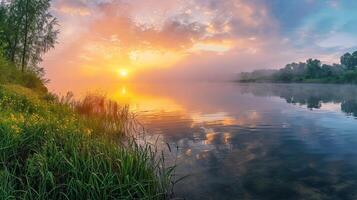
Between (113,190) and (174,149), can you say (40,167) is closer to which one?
(113,190)

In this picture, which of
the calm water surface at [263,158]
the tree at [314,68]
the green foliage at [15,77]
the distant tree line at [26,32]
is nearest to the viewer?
the calm water surface at [263,158]

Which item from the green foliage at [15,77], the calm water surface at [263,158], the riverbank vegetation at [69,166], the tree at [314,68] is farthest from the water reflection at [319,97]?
the tree at [314,68]

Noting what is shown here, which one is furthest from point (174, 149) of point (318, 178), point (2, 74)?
point (2, 74)

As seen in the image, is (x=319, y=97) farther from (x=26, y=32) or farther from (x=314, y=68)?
(x=314, y=68)

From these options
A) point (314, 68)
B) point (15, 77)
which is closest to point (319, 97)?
point (15, 77)

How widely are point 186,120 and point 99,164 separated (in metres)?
22.3

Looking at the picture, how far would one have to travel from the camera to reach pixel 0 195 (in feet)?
25.5

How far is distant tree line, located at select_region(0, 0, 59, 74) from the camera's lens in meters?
45.1

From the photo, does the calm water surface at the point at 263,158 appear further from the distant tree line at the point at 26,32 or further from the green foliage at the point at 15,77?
the distant tree line at the point at 26,32

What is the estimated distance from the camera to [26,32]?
46.1 meters

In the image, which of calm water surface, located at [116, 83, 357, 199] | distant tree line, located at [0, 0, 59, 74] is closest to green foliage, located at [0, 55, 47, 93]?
distant tree line, located at [0, 0, 59, 74]

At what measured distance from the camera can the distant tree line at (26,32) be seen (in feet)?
148

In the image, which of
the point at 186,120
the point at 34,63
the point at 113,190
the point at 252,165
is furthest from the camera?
the point at 34,63

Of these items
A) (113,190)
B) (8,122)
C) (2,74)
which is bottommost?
(113,190)
